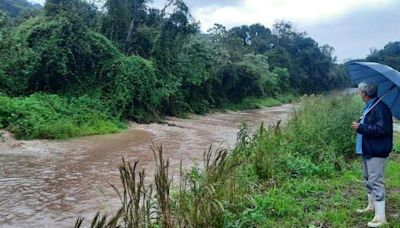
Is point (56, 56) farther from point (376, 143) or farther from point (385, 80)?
point (376, 143)

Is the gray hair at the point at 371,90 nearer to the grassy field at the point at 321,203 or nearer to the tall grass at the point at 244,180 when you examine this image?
the grassy field at the point at 321,203

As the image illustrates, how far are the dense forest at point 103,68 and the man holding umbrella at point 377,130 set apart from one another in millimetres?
11926

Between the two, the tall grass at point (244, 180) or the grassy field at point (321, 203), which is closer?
the tall grass at point (244, 180)

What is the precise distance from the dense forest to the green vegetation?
9.54 m

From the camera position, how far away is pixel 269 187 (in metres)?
6.56

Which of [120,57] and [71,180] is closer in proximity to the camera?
[71,180]

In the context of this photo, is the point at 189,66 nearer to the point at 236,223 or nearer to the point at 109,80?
the point at 109,80

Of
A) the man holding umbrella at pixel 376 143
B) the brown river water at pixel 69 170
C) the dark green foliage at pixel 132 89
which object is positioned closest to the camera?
the man holding umbrella at pixel 376 143

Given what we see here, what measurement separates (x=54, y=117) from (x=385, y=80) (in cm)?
1324

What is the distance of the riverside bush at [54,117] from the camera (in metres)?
14.3

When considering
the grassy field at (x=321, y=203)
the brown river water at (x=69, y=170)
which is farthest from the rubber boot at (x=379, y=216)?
→ the brown river water at (x=69, y=170)

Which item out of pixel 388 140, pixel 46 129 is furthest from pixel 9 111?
pixel 388 140

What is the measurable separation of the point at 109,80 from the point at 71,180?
41.7 ft

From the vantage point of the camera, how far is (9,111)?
14539 mm
